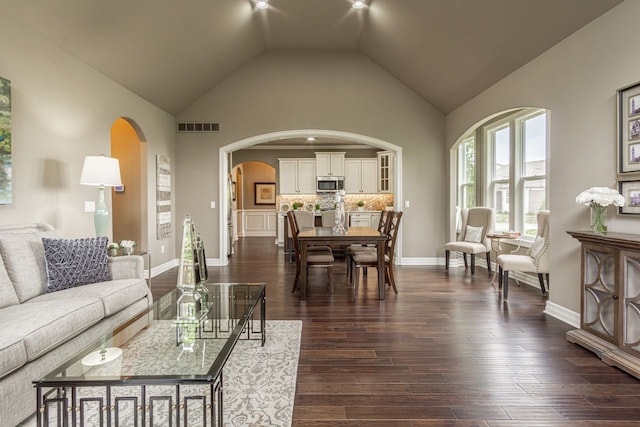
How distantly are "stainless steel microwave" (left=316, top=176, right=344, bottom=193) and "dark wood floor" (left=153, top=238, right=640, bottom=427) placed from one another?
19.5ft

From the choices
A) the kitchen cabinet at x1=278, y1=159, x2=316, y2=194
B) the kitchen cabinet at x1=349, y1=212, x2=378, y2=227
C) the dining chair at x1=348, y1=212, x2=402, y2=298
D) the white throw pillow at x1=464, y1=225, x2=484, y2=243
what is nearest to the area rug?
the dining chair at x1=348, y1=212, x2=402, y2=298

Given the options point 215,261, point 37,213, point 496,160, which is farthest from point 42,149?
point 496,160

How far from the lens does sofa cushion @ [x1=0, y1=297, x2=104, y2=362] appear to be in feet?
6.24

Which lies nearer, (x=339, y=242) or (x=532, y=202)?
(x=339, y=242)

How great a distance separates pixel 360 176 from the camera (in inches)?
406

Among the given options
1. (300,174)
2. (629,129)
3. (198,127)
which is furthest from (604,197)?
(300,174)

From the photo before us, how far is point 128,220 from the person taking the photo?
18.5ft

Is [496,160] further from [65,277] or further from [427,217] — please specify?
[65,277]

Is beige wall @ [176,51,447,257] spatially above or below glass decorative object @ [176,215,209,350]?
above

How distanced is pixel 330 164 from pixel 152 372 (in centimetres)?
898

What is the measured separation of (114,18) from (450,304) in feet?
15.7

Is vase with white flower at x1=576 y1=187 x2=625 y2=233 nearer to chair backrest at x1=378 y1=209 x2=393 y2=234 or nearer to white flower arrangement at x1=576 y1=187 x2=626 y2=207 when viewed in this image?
white flower arrangement at x1=576 y1=187 x2=626 y2=207

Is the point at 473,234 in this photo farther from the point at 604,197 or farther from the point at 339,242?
the point at 604,197

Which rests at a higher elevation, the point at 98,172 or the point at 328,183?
the point at 328,183
